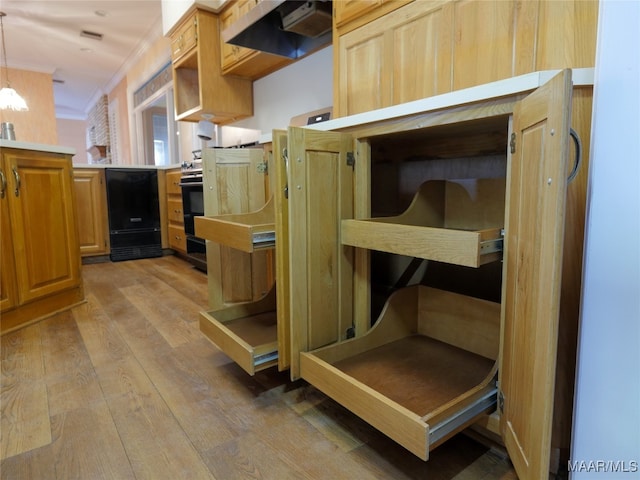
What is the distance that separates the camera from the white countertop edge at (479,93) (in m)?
0.81

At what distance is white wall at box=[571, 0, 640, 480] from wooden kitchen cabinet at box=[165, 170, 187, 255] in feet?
11.0

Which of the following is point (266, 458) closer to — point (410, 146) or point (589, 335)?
point (589, 335)

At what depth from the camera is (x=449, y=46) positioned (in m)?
1.54

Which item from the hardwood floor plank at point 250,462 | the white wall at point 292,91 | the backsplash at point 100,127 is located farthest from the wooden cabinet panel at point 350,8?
the backsplash at point 100,127

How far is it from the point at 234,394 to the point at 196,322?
0.83m

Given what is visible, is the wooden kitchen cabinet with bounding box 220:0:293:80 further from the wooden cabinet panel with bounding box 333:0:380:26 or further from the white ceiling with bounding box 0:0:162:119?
the white ceiling with bounding box 0:0:162:119

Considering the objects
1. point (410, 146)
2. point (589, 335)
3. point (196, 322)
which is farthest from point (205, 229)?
point (589, 335)

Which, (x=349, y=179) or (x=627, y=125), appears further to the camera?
(x=349, y=179)

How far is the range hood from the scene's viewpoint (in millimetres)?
2035

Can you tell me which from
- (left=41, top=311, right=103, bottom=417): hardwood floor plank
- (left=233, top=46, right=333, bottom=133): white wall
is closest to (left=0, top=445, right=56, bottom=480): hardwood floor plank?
(left=41, top=311, right=103, bottom=417): hardwood floor plank

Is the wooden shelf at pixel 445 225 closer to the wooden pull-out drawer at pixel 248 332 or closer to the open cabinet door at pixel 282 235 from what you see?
the open cabinet door at pixel 282 235

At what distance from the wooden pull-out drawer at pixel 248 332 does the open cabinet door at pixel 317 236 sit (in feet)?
0.41

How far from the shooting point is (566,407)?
0.92 metres

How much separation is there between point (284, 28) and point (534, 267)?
2.08 m
